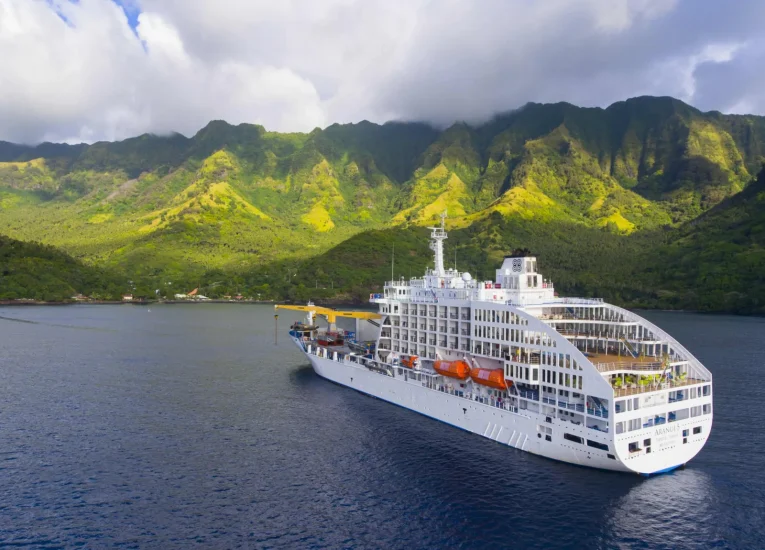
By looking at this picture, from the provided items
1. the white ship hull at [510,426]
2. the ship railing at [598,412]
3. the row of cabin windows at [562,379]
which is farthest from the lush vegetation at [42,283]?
the ship railing at [598,412]

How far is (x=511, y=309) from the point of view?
42406 millimetres

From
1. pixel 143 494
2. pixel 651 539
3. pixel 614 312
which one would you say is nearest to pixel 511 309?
pixel 614 312

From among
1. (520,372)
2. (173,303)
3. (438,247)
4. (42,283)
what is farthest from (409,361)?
(42,283)

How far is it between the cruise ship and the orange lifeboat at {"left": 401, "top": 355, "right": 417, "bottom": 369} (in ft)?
0.65

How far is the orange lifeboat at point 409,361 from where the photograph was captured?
51.9m

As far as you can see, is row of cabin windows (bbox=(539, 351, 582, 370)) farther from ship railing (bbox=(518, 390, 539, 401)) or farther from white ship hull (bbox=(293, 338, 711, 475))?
white ship hull (bbox=(293, 338, 711, 475))

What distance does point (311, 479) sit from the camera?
37.0m

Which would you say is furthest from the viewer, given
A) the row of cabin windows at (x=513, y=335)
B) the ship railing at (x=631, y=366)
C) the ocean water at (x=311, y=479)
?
the row of cabin windows at (x=513, y=335)

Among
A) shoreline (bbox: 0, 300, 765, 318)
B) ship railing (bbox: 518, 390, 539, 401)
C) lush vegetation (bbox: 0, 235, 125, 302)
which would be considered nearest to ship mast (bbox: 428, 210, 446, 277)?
ship railing (bbox: 518, 390, 539, 401)

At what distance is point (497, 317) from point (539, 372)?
242 inches

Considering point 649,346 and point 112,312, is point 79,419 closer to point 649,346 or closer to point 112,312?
point 649,346

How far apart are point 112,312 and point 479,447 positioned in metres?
137

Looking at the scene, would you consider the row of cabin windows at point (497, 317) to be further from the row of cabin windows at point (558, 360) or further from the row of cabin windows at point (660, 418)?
the row of cabin windows at point (660, 418)

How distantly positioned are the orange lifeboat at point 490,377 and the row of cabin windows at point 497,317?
3941 mm
